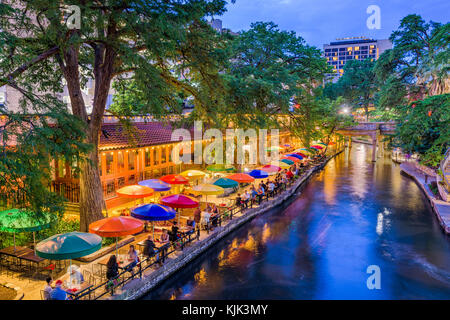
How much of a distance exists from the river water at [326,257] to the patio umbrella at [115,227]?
2.44m

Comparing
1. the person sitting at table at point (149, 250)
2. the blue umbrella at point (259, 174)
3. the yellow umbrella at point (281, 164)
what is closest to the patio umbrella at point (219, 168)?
the blue umbrella at point (259, 174)

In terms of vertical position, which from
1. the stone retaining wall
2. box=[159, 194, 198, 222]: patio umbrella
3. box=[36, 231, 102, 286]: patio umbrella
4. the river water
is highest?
box=[159, 194, 198, 222]: patio umbrella

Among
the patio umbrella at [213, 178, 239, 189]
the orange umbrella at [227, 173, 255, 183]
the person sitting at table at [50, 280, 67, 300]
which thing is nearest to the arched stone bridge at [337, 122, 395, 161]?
the orange umbrella at [227, 173, 255, 183]

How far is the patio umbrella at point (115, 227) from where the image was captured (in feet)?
37.2

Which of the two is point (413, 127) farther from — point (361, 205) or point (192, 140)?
point (192, 140)

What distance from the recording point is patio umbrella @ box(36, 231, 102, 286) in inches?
379

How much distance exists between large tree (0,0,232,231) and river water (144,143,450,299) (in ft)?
20.7

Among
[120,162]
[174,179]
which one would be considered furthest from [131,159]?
[174,179]

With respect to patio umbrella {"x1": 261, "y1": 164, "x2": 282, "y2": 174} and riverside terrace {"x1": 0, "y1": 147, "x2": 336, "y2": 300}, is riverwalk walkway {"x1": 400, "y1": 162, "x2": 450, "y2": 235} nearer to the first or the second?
patio umbrella {"x1": 261, "y1": 164, "x2": 282, "y2": 174}

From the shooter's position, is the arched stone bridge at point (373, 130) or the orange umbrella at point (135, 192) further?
the arched stone bridge at point (373, 130)

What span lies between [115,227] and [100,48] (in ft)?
26.9

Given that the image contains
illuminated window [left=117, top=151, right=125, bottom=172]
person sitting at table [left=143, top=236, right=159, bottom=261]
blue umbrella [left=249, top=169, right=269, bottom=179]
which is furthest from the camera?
blue umbrella [left=249, top=169, right=269, bottom=179]

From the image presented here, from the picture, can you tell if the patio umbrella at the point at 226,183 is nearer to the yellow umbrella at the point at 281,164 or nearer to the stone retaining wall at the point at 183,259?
the stone retaining wall at the point at 183,259

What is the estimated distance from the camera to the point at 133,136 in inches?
812
